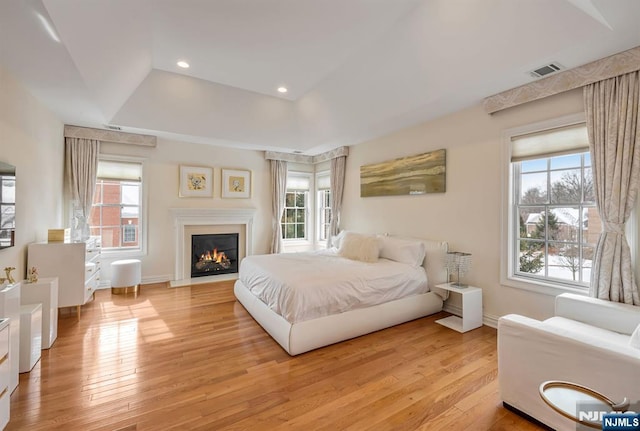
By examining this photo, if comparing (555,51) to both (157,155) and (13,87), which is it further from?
(157,155)

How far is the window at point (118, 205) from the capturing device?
479 centimetres

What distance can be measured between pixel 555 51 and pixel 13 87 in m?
4.98

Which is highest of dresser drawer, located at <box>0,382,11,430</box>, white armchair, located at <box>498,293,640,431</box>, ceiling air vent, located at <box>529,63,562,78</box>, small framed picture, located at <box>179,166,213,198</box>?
ceiling air vent, located at <box>529,63,562,78</box>

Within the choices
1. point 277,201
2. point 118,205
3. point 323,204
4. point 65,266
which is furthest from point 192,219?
point 323,204

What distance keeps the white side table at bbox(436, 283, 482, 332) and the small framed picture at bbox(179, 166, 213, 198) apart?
4.55m

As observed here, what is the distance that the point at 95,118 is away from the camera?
13.2 feet

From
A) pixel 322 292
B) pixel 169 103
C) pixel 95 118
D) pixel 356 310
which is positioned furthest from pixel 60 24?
pixel 356 310

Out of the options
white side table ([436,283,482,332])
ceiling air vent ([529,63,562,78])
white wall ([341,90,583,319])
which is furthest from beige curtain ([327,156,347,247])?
ceiling air vent ([529,63,562,78])

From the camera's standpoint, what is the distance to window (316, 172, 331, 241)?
6512 mm

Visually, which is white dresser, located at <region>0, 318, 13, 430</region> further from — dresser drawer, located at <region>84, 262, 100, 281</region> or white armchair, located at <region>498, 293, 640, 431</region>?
white armchair, located at <region>498, 293, 640, 431</region>

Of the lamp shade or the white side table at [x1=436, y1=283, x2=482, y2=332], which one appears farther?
the lamp shade

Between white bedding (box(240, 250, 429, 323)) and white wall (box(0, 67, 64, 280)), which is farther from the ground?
white wall (box(0, 67, 64, 280))

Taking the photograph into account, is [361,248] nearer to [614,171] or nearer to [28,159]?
[614,171]

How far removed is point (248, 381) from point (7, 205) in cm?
276
